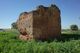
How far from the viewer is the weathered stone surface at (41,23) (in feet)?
56.5

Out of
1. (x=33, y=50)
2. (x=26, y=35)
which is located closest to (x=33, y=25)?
(x=26, y=35)

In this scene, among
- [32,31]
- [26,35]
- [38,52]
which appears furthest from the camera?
[26,35]

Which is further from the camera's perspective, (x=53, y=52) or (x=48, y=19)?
(x=48, y=19)

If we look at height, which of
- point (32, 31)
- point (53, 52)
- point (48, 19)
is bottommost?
point (53, 52)

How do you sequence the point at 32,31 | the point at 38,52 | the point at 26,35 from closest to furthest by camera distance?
the point at 38,52
the point at 32,31
the point at 26,35

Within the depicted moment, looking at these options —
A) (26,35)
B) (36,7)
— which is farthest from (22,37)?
(36,7)

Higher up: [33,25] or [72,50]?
[33,25]

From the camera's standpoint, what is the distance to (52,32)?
1831cm

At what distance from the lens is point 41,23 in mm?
17594

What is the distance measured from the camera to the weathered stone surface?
56.5 ft

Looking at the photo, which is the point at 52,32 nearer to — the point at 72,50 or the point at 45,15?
the point at 45,15

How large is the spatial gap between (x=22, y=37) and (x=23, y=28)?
39.1 inches

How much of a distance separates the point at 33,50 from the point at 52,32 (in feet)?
23.5

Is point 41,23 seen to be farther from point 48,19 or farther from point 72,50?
point 72,50
